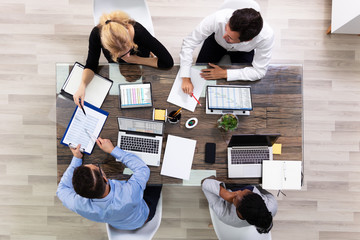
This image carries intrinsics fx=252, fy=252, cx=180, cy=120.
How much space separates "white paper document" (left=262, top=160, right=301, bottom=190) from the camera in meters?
1.77

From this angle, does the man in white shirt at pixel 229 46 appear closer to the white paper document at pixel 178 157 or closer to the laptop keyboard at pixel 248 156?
the white paper document at pixel 178 157

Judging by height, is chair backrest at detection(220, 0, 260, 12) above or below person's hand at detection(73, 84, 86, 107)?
above

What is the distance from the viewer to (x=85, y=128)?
1837mm

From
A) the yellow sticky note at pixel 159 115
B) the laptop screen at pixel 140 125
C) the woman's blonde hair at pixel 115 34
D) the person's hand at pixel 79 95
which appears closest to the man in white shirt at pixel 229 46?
the yellow sticky note at pixel 159 115

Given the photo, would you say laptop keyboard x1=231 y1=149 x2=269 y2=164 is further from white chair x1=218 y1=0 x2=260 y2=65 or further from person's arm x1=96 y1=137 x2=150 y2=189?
white chair x1=218 y1=0 x2=260 y2=65

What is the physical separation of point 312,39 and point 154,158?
213 centimetres

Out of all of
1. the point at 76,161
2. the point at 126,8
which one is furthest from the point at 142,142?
the point at 126,8

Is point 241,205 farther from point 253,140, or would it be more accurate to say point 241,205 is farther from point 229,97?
point 229,97

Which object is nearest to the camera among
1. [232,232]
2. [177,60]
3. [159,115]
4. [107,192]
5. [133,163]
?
[107,192]

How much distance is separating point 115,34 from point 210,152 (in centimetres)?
103

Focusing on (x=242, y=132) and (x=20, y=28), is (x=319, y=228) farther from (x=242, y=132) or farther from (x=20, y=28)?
(x=20, y=28)

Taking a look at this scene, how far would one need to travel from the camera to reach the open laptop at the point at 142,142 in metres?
1.80

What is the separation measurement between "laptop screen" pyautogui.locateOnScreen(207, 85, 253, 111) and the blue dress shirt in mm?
675

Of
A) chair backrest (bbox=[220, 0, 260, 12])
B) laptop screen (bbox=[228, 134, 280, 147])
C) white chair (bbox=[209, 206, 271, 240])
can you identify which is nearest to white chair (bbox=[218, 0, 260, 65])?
chair backrest (bbox=[220, 0, 260, 12])
